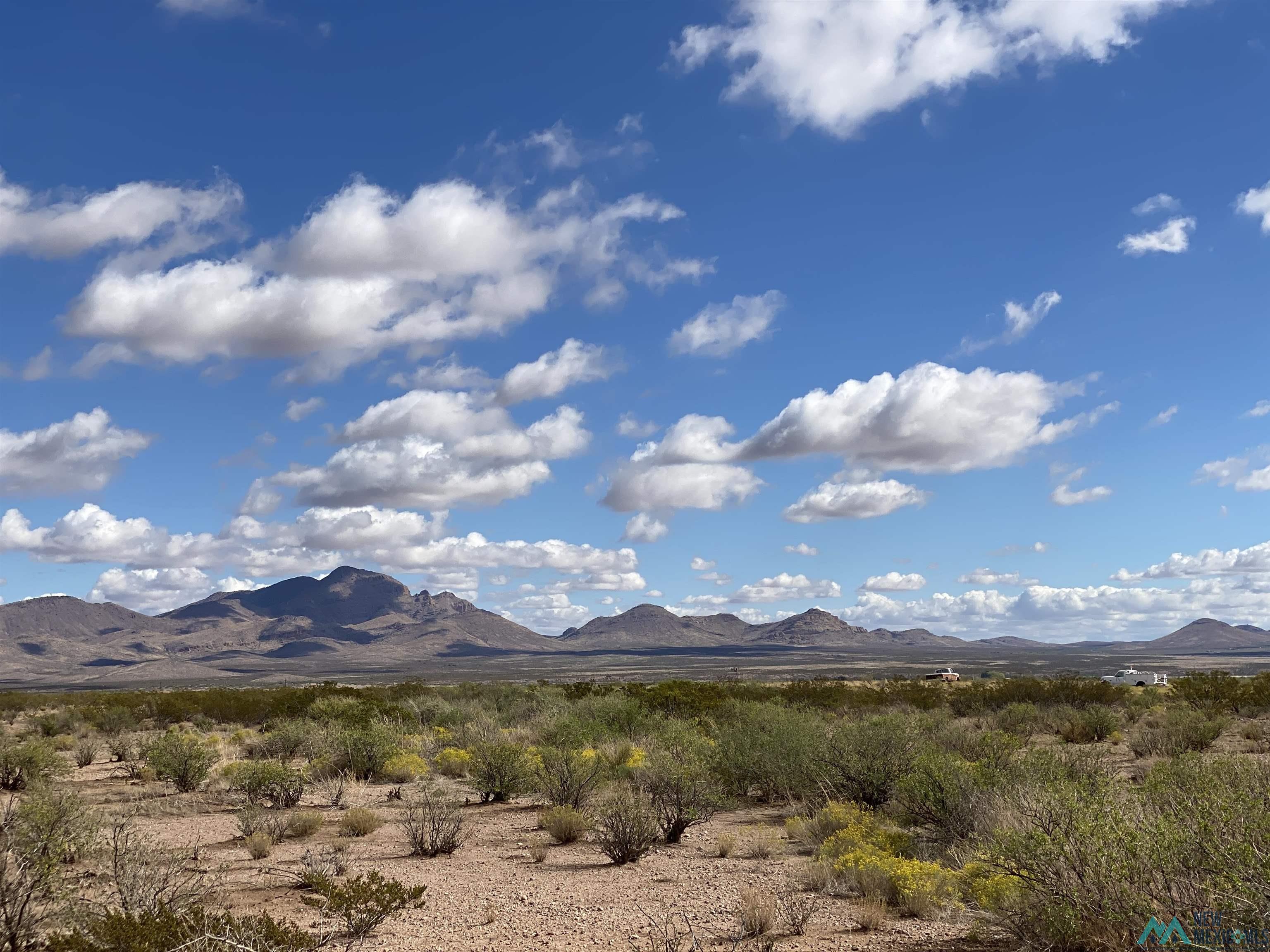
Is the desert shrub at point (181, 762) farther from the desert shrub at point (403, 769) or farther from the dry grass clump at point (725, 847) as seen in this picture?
the dry grass clump at point (725, 847)

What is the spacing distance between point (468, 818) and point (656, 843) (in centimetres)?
481

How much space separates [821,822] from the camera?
46.6 ft

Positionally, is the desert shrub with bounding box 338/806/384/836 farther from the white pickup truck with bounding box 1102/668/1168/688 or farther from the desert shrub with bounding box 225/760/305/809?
the white pickup truck with bounding box 1102/668/1168/688

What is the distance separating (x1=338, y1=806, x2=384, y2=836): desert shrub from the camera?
15.3 m

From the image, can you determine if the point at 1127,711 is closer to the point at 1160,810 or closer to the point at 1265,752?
the point at 1265,752

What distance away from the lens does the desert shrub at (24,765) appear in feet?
66.6

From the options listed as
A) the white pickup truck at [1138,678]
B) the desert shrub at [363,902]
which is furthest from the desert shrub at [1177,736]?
the white pickup truck at [1138,678]

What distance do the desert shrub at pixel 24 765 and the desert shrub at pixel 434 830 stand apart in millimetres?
11125

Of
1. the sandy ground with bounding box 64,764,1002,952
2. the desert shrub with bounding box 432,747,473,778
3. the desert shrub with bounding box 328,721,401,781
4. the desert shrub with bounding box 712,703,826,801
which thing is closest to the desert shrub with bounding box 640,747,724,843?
the sandy ground with bounding box 64,764,1002,952

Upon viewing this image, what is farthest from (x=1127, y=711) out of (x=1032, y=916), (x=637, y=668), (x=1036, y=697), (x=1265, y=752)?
(x=637, y=668)

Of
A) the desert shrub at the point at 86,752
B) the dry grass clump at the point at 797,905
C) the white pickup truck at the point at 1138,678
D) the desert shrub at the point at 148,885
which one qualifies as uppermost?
the desert shrub at the point at 148,885

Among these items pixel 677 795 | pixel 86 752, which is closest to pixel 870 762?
pixel 677 795

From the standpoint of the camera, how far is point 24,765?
2064 centimetres

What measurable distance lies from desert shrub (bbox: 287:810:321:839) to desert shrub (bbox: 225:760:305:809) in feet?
6.97
